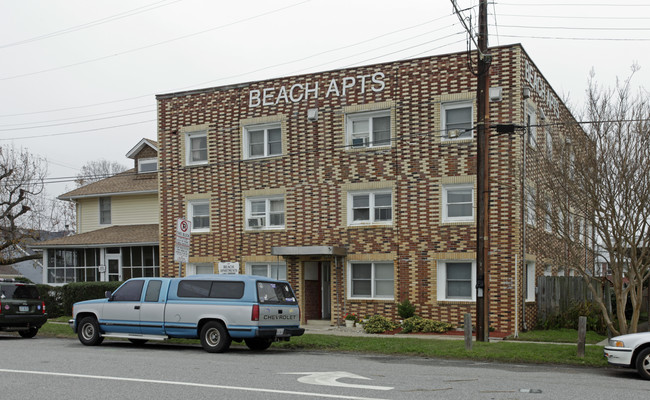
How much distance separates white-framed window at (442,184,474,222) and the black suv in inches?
486

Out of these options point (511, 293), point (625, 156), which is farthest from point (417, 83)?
point (625, 156)

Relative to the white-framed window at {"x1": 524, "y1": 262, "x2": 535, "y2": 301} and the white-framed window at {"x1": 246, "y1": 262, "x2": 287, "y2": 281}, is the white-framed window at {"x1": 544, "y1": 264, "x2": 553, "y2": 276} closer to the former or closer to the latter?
the white-framed window at {"x1": 524, "y1": 262, "x2": 535, "y2": 301}

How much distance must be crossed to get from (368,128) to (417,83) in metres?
2.25

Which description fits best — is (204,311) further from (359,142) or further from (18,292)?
(359,142)

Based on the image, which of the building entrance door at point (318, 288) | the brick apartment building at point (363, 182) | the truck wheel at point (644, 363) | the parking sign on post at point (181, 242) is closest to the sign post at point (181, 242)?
the parking sign on post at point (181, 242)

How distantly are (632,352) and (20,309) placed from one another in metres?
16.1

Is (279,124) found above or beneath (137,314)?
above

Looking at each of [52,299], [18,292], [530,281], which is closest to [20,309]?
[18,292]

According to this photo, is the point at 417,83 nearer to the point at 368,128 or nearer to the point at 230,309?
the point at 368,128

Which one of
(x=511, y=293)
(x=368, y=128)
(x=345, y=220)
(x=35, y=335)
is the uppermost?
(x=368, y=128)

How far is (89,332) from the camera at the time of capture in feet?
58.7

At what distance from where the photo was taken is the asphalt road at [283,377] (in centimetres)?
1012

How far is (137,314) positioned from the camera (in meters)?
17.0

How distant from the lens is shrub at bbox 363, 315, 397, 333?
72.0 feet
